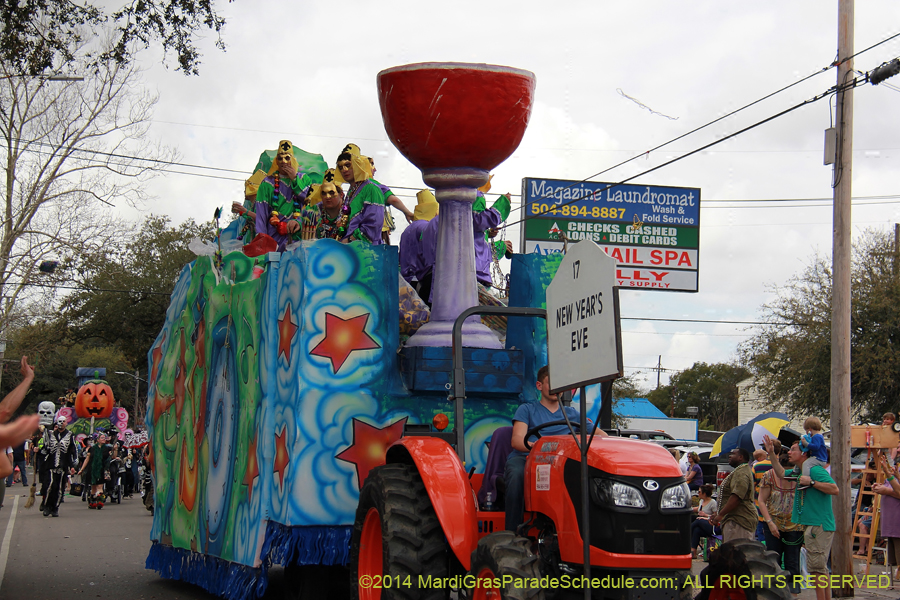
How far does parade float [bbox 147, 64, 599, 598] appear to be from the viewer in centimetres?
737

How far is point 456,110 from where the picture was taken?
754 centimetres

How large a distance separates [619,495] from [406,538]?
137 cm

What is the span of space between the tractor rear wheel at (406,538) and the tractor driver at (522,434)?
47 centimetres

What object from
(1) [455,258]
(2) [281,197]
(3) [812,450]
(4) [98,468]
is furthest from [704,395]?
(1) [455,258]

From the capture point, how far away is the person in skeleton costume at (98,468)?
22.6 meters

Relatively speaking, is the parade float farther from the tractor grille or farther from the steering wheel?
the tractor grille

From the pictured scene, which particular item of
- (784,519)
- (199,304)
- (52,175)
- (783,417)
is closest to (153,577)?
(199,304)

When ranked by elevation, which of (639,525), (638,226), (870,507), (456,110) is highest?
(638,226)

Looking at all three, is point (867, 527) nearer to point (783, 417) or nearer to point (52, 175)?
point (783, 417)

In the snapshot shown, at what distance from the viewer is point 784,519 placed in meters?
9.98

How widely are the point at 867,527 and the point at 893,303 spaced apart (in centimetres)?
1378

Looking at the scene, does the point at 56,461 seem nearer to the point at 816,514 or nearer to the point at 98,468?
the point at 98,468

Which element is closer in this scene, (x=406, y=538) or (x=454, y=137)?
(x=406, y=538)

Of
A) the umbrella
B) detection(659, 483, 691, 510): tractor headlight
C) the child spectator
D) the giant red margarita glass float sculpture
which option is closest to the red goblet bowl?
the giant red margarita glass float sculpture
